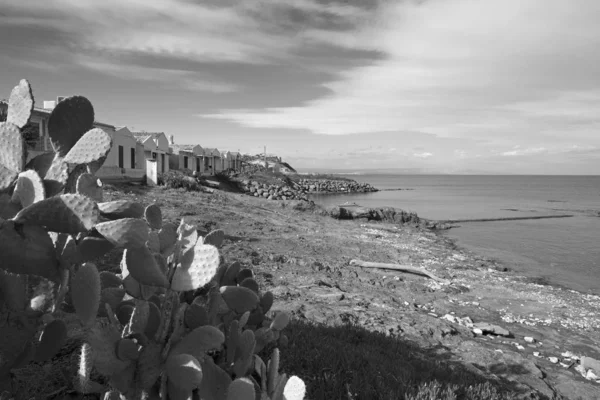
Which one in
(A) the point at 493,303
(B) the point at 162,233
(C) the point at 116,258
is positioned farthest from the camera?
(A) the point at 493,303

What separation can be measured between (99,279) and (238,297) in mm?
872

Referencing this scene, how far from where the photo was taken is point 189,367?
1.72m

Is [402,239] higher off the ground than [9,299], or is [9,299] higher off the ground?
[9,299]

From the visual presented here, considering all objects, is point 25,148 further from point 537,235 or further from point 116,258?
point 537,235

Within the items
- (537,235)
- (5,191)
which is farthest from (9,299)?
(537,235)

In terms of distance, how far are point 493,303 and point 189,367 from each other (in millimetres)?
13254

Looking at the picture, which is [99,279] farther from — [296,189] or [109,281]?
[296,189]

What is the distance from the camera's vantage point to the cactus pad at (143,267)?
5.37 ft

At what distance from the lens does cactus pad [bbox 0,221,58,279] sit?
1488 mm

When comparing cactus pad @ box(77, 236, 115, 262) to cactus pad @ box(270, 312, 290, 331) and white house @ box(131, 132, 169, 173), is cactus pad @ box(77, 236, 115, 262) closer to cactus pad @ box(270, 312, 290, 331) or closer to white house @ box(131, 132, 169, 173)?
cactus pad @ box(270, 312, 290, 331)

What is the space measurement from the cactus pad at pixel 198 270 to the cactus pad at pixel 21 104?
3.93 feet

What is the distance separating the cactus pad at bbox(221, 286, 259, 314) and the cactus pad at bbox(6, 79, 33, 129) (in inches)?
55.5

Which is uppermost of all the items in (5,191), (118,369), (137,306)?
(5,191)

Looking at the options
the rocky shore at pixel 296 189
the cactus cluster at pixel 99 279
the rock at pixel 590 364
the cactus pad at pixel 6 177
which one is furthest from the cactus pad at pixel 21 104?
the rocky shore at pixel 296 189
